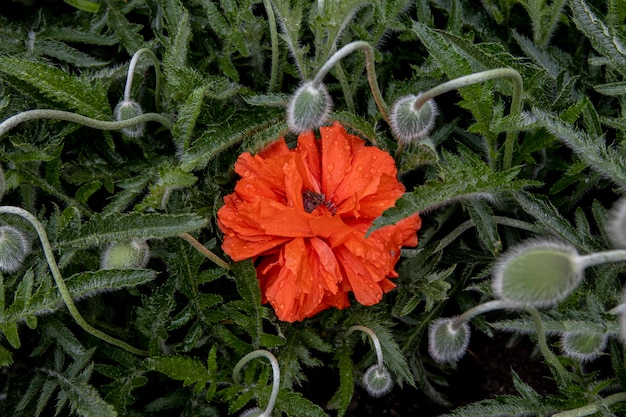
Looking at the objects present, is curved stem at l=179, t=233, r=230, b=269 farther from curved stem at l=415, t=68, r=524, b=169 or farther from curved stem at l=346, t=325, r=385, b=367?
curved stem at l=415, t=68, r=524, b=169

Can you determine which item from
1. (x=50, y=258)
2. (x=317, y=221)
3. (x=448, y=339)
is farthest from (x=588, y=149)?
(x=50, y=258)

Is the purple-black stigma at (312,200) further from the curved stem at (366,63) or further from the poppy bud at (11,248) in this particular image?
the poppy bud at (11,248)

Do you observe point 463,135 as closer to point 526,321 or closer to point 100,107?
point 526,321

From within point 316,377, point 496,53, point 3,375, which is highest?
point 496,53

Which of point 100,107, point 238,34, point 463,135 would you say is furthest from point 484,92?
point 100,107

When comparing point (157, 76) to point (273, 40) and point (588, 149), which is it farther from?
point (588, 149)
